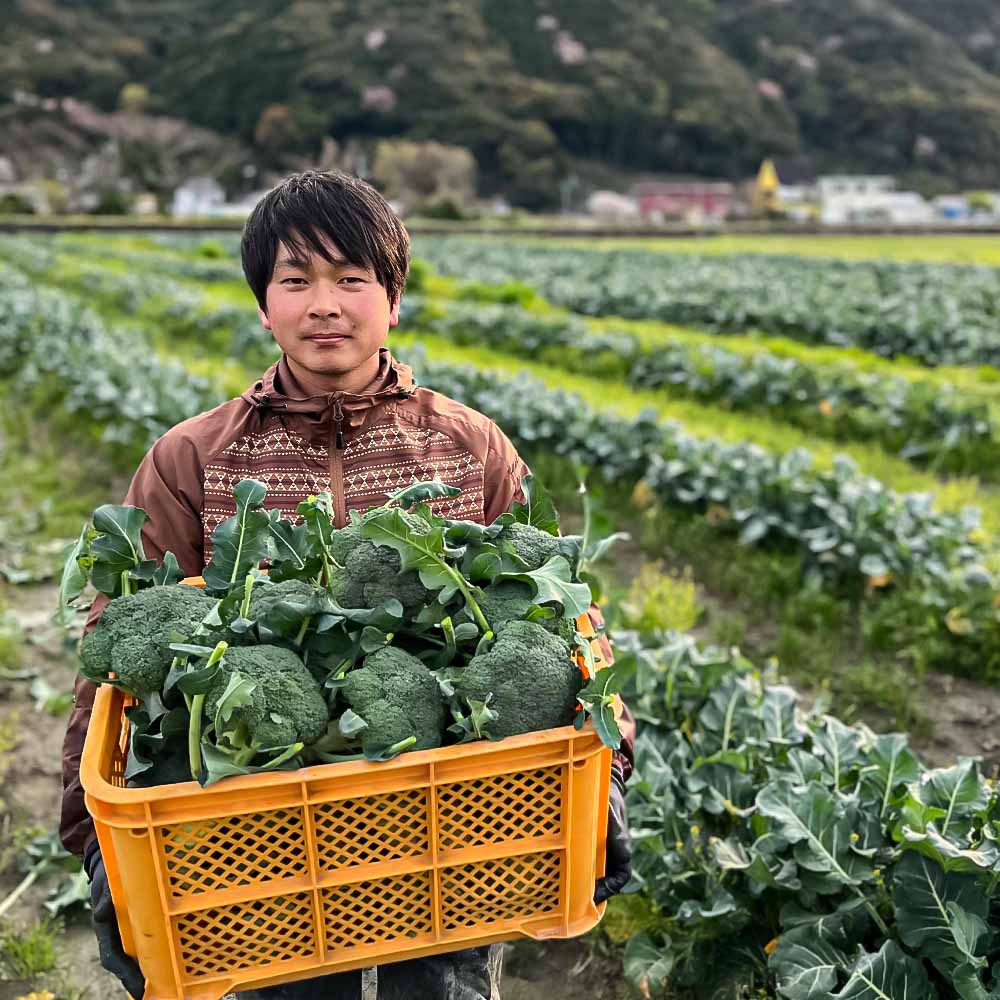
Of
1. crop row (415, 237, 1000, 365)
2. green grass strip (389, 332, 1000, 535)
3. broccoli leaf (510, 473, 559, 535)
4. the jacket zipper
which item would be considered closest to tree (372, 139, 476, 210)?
crop row (415, 237, 1000, 365)

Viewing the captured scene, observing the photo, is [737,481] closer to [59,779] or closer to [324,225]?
[59,779]

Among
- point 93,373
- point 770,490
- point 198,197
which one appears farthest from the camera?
point 198,197

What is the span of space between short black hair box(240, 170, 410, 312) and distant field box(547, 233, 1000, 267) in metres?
28.6

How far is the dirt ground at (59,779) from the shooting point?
301 centimetres

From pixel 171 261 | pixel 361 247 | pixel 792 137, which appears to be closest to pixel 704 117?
pixel 792 137

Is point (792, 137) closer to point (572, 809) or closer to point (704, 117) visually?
point (704, 117)

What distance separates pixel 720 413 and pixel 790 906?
7.55 meters

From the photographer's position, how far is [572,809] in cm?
166

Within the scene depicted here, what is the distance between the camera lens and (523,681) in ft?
5.25

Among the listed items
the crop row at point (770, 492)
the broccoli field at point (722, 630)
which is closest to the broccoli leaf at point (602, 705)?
the broccoli field at point (722, 630)

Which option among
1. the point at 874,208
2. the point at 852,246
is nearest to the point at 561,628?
→ the point at 852,246

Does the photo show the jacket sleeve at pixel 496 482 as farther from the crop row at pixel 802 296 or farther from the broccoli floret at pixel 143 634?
the crop row at pixel 802 296

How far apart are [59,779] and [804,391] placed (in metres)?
7.59

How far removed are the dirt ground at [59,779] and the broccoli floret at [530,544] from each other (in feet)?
5.89
